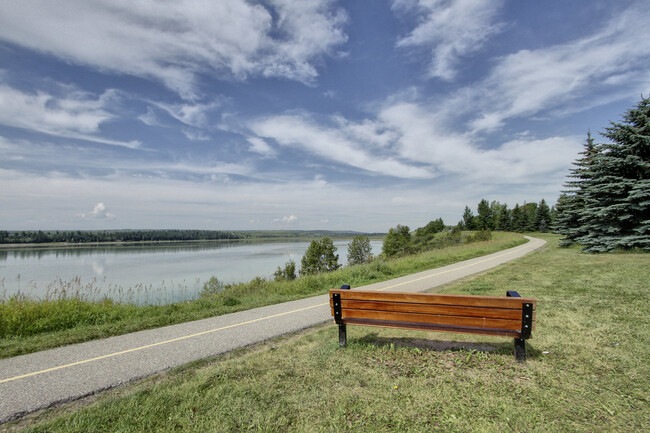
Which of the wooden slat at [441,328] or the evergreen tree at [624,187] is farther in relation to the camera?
the evergreen tree at [624,187]

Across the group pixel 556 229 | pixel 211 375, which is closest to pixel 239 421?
pixel 211 375

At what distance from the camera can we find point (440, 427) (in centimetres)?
250

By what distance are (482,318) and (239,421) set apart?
2.83m

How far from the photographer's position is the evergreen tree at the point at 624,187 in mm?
15016

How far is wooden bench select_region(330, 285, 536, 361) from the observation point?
3.52m

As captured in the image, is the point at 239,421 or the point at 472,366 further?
the point at 472,366

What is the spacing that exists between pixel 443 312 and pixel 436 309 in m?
0.08

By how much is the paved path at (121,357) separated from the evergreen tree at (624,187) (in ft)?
58.4

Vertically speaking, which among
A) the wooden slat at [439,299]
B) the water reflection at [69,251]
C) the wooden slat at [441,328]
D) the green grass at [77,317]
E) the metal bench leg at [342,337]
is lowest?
the water reflection at [69,251]

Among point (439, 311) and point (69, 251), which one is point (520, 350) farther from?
point (69, 251)

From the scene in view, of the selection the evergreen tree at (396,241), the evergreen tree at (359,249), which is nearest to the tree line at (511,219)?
the evergreen tree at (396,241)

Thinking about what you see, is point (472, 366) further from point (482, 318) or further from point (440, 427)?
point (440, 427)

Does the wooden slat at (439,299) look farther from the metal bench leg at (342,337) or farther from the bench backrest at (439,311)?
the metal bench leg at (342,337)

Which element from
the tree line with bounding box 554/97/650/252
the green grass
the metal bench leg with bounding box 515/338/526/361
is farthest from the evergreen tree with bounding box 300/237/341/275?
the metal bench leg with bounding box 515/338/526/361
